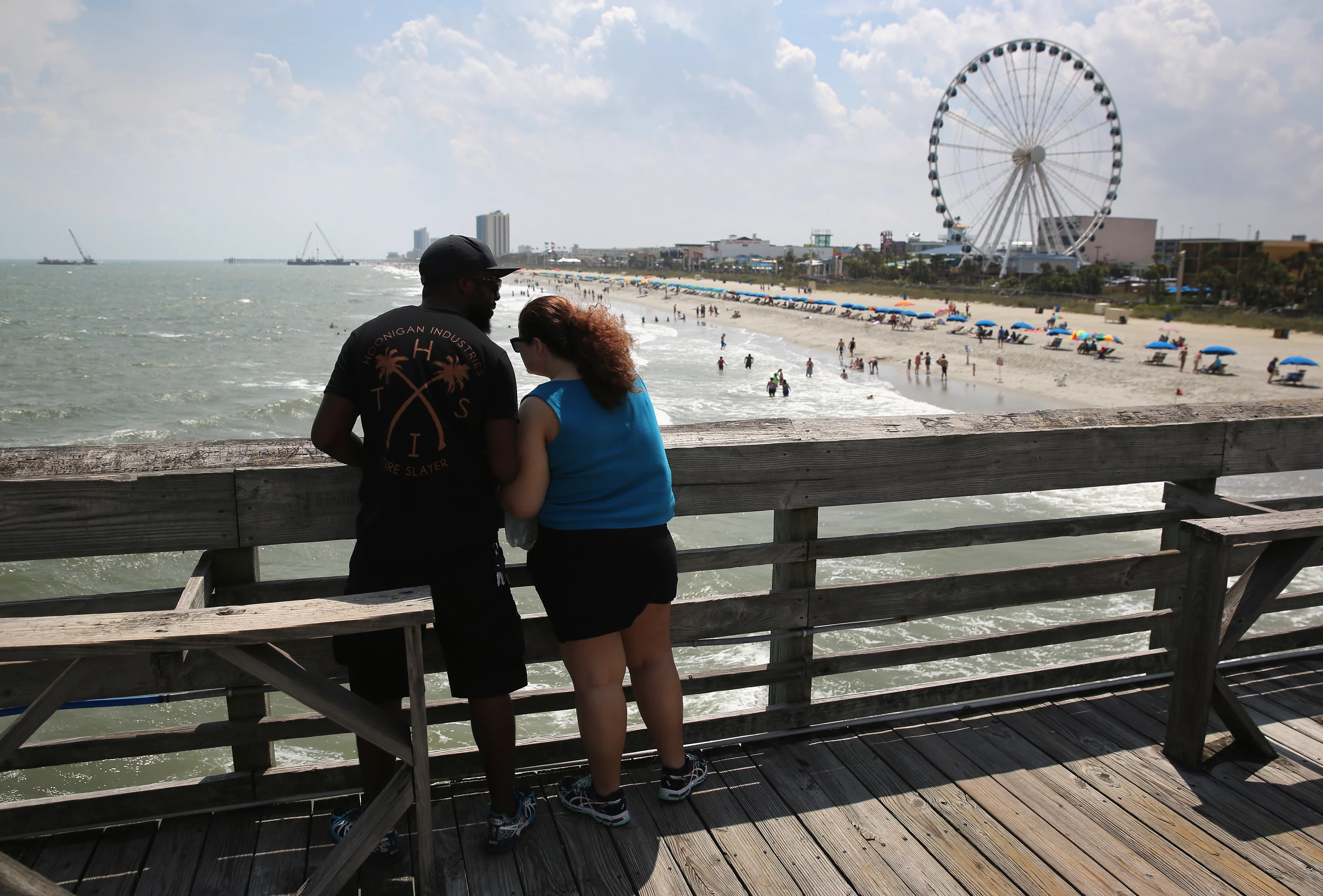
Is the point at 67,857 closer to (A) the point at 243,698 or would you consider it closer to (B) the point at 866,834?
(A) the point at 243,698

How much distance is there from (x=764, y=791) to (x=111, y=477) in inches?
71.8

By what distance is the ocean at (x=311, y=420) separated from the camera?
723 centimetres

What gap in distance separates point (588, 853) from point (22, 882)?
115cm

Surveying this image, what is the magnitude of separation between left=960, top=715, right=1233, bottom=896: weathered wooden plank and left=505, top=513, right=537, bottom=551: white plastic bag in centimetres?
152

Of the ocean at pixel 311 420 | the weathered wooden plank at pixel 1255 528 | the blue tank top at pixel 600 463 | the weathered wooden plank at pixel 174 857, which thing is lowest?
the ocean at pixel 311 420

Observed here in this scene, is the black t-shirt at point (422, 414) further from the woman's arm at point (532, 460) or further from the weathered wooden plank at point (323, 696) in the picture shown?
the weathered wooden plank at point (323, 696)

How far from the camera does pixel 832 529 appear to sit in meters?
12.8

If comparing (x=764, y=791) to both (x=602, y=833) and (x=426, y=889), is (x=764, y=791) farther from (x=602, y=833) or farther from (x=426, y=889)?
(x=426, y=889)

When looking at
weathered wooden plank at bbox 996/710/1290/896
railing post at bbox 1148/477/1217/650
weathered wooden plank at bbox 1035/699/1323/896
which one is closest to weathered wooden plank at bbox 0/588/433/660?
weathered wooden plank at bbox 996/710/1290/896

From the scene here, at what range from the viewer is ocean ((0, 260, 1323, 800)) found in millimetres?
7234

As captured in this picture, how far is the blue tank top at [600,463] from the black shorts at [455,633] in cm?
21

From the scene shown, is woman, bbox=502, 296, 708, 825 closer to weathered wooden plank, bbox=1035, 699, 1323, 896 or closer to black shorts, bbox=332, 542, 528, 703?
black shorts, bbox=332, 542, 528, 703

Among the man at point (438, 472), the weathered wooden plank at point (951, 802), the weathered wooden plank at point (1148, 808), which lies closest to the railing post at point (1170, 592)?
the weathered wooden plank at point (1148, 808)

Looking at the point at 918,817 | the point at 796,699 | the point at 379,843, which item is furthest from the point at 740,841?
the point at 379,843
